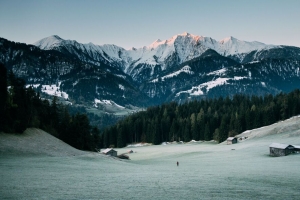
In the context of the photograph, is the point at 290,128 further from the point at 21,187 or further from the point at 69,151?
the point at 21,187

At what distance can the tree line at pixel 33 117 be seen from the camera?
76.9 metres

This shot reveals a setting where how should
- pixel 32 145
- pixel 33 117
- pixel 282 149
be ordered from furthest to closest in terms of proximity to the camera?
pixel 33 117 < pixel 282 149 < pixel 32 145

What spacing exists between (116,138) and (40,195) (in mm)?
171436

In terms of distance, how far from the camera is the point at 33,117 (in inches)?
3561

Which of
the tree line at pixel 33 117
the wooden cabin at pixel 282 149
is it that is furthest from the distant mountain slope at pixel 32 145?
the wooden cabin at pixel 282 149

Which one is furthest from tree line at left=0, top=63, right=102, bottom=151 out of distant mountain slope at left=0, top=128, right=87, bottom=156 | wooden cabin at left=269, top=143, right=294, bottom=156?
wooden cabin at left=269, top=143, right=294, bottom=156

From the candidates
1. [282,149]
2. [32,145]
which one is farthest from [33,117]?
[282,149]

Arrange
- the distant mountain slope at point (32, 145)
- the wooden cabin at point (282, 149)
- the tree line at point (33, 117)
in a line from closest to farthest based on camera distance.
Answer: the distant mountain slope at point (32, 145), the tree line at point (33, 117), the wooden cabin at point (282, 149)

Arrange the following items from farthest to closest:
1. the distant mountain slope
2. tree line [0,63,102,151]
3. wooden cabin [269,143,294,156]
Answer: wooden cabin [269,143,294,156] < tree line [0,63,102,151] < the distant mountain slope

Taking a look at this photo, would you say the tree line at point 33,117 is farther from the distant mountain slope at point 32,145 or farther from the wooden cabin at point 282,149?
the wooden cabin at point 282,149

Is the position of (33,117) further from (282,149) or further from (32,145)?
(282,149)

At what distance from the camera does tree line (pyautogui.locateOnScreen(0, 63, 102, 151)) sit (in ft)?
252

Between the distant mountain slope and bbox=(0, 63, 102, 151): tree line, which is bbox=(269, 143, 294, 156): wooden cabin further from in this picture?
bbox=(0, 63, 102, 151): tree line

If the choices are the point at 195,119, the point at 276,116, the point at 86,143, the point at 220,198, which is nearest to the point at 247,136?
the point at 276,116
